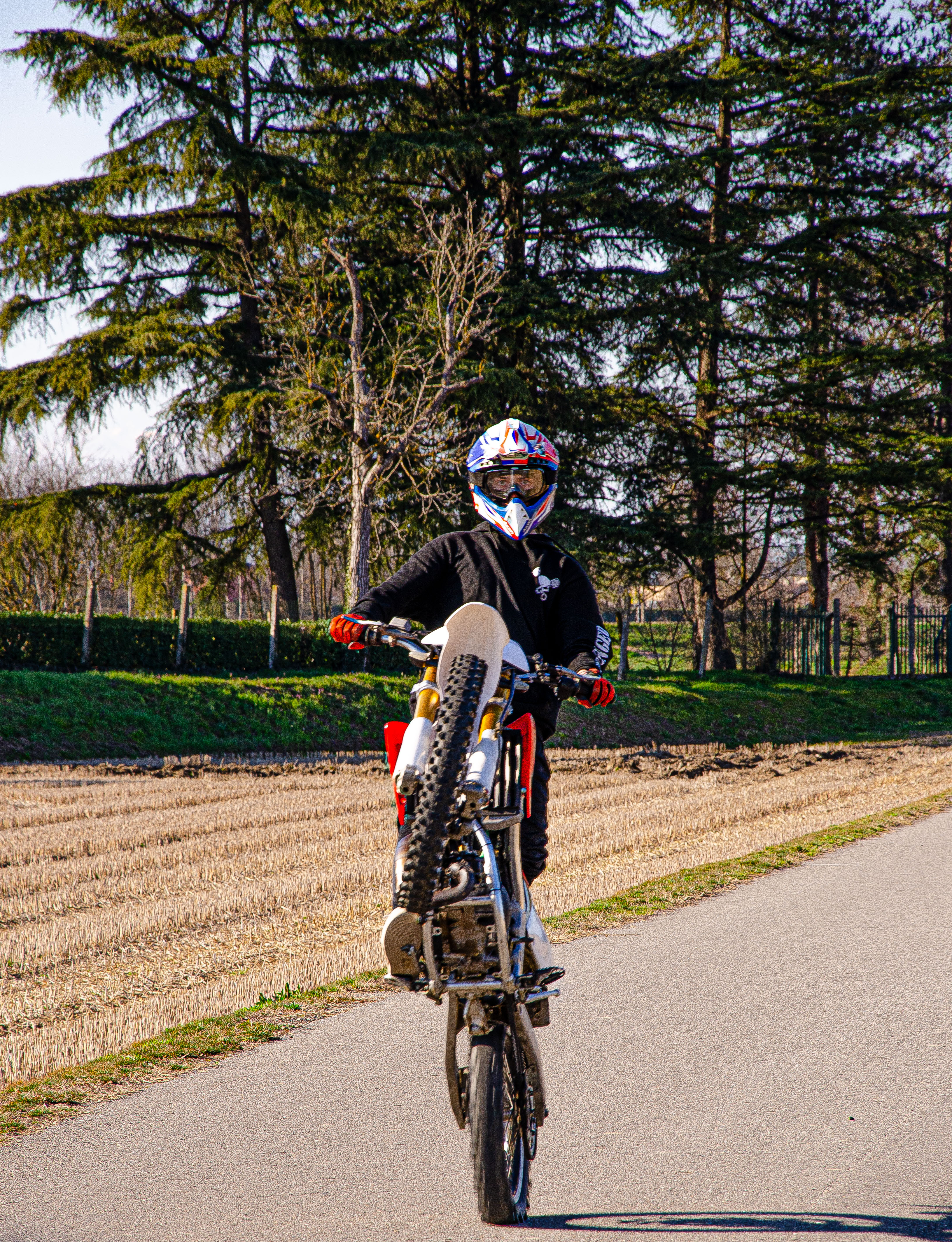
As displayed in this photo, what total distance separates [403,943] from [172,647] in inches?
711

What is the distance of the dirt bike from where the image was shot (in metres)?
2.96

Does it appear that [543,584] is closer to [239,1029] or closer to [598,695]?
[598,695]

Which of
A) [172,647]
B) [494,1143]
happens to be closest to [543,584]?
[494,1143]

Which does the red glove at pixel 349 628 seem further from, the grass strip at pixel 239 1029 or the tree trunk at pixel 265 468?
the tree trunk at pixel 265 468

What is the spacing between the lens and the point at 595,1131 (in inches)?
142

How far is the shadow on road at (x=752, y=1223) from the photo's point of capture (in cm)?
298

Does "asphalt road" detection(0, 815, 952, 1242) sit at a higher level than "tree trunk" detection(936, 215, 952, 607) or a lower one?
lower

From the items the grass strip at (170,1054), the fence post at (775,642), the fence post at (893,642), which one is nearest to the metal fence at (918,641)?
the fence post at (893,642)

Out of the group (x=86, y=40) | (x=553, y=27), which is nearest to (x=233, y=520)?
(x=86, y=40)

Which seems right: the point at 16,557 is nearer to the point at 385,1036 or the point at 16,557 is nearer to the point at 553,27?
the point at 553,27

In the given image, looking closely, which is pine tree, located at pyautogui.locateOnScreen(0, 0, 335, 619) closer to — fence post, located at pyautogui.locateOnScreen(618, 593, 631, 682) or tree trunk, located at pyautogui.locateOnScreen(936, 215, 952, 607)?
fence post, located at pyautogui.locateOnScreen(618, 593, 631, 682)

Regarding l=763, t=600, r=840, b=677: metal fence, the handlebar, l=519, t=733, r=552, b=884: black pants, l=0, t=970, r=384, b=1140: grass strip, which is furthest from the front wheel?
l=763, t=600, r=840, b=677: metal fence

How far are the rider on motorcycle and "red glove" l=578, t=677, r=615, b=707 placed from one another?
0.30ft

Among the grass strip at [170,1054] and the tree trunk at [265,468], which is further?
the tree trunk at [265,468]
